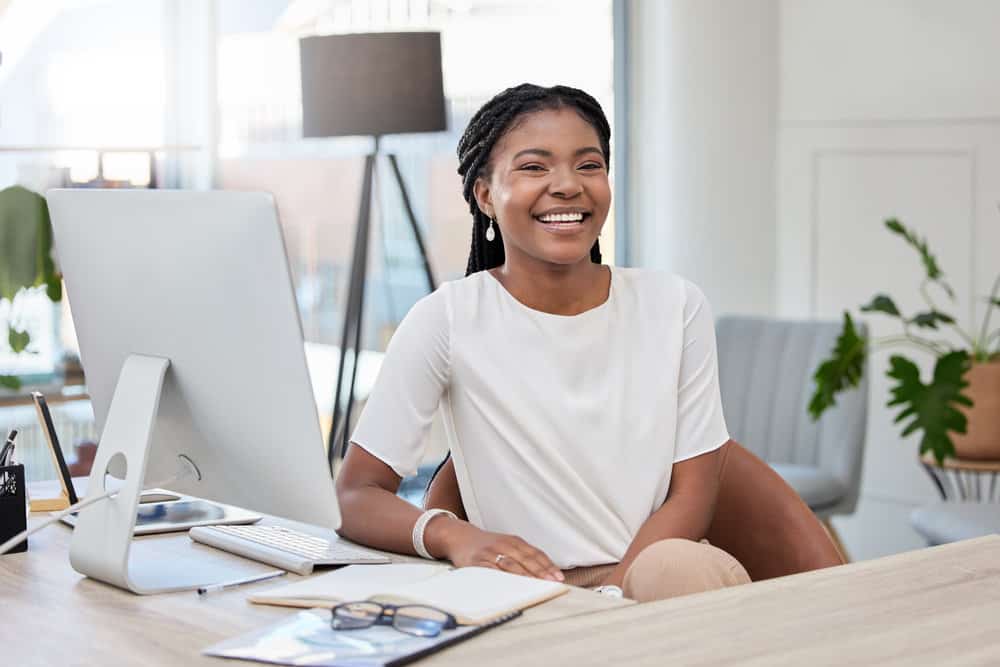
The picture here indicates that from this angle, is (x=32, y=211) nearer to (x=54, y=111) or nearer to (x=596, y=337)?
(x=54, y=111)

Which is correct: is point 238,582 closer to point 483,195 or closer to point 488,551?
point 488,551

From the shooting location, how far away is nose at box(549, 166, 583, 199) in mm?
2078

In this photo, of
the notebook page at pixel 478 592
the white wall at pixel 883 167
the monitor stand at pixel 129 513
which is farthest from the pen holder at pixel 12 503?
the white wall at pixel 883 167

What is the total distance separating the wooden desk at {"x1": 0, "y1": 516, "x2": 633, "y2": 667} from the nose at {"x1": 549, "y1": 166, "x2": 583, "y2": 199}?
709mm

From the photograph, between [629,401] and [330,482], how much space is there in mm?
596

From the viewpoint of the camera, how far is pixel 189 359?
1.70 meters

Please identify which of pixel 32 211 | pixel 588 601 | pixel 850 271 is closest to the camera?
pixel 588 601

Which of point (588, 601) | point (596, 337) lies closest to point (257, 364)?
point (588, 601)

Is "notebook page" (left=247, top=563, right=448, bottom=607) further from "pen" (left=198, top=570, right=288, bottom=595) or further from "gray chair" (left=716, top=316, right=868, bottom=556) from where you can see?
"gray chair" (left=716, top=316, right=868, bottom=556)

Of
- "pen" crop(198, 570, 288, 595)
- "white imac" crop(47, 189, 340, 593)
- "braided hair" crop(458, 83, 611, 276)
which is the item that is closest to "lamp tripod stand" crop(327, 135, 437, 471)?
"braided hair" crop(458, 83, 611, 276)

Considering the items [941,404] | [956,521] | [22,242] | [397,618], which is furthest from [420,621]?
[941,404]

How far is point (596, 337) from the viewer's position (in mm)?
2059

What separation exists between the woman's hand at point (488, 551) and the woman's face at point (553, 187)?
48 centimetres

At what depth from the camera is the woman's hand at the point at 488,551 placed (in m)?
1.71
